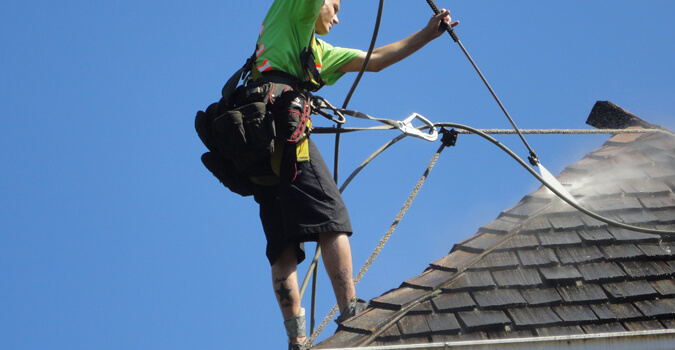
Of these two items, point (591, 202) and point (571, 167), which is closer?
point (591, 202)

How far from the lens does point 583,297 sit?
399 centimetres

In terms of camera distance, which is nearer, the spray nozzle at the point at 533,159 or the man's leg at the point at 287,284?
the man's leg at the point at 287,284

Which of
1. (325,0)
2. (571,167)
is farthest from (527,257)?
(325,0)

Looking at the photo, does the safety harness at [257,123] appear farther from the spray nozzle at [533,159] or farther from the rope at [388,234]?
the spray nozzle at [533,159]

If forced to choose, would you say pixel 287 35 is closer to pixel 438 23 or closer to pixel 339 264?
pixel 438 23

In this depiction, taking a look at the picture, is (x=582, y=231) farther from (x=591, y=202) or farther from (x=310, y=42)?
(x=310, y=42)

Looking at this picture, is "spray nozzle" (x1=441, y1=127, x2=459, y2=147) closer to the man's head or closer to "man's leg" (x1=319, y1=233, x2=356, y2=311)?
the man's head

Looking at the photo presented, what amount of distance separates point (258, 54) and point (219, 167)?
0.66 metres

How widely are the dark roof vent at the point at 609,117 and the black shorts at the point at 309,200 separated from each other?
2580mm

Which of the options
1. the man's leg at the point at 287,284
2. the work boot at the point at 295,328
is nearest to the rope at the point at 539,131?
the man's leg at the point at 287,284

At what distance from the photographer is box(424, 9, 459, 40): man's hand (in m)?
4.67

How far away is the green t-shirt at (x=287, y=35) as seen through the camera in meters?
4.33

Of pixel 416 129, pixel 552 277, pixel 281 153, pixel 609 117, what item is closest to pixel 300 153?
pixel 281 153

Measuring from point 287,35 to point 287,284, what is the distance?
4.34 feet
